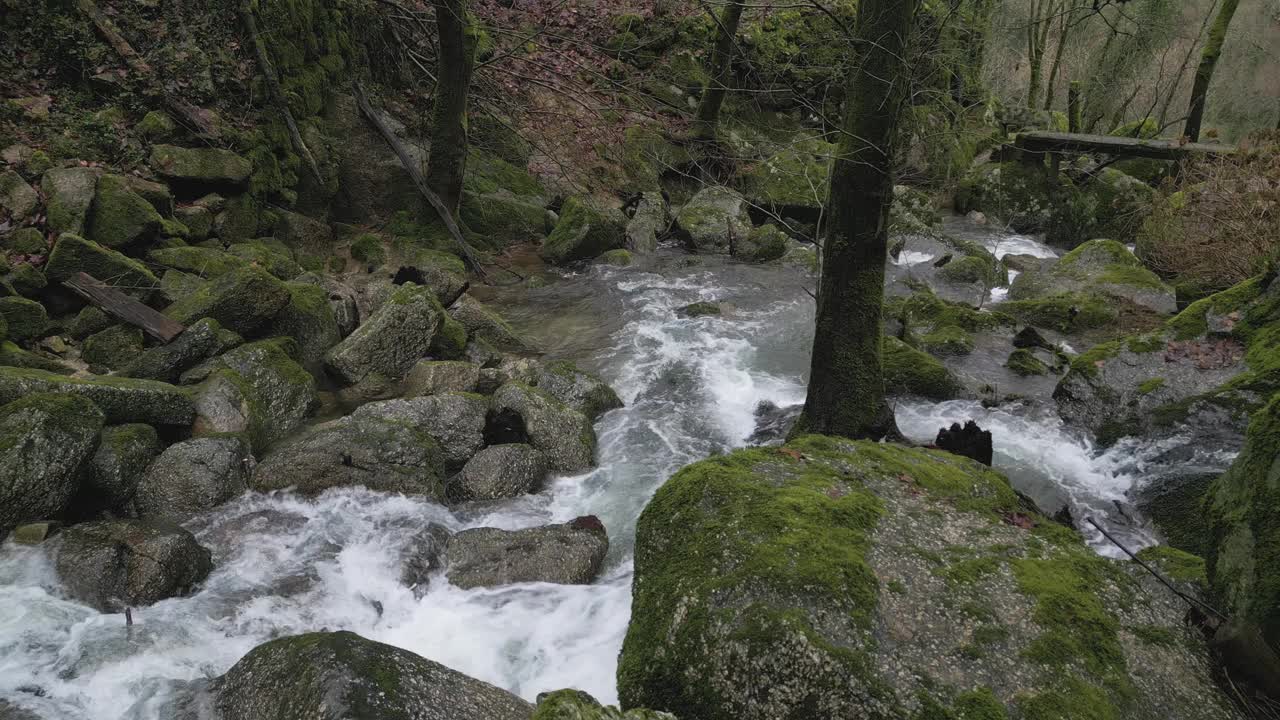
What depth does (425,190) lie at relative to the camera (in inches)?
498

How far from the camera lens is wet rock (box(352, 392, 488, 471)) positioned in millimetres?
6988

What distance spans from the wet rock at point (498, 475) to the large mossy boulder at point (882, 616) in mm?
2947

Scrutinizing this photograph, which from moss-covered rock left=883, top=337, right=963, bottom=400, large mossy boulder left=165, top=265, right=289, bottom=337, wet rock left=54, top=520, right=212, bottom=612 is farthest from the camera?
moss-covered rock left=883, top=337, right=963, bottom=400

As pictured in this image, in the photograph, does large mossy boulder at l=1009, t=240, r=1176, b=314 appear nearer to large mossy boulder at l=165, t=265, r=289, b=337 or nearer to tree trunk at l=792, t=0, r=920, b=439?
tree trunk at l=792, t=0, r=920, b=439

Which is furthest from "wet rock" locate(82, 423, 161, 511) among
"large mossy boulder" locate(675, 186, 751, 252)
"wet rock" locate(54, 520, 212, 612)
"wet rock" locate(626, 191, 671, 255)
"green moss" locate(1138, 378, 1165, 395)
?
"large mossy boulder" locate(675, 186, 751, 252)

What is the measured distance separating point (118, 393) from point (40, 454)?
0.89 meters

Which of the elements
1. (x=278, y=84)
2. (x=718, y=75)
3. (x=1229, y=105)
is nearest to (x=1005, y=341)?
(x=718, y=75)

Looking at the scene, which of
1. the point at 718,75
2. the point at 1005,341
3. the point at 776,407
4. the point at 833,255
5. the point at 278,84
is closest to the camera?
the point at 833,255

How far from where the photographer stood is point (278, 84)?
36.7 feet

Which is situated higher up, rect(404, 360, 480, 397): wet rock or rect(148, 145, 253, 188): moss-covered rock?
rect(148, 145, 253, 188): moss-covered rock

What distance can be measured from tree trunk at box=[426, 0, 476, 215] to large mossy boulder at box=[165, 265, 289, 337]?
5331mm

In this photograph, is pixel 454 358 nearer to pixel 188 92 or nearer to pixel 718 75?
pixel 188 92

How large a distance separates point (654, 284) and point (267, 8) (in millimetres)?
7643

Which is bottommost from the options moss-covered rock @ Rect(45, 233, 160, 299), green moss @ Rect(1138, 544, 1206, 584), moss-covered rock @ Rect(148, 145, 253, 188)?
green moss @ Rect(1138, 544, 1206, 584)
